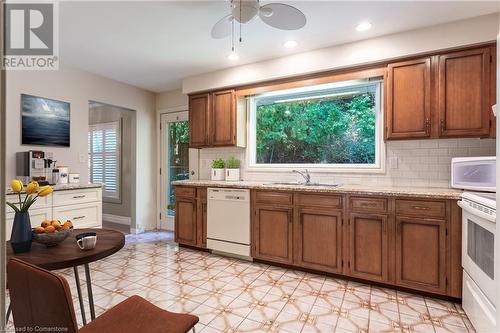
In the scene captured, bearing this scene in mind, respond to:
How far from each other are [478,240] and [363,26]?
2.09 m

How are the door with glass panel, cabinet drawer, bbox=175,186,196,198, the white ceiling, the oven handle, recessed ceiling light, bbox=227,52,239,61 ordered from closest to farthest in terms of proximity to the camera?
the oven handle < the white ceiling < recessed ceiling light, bbox=227,52,239,61 < cabinet drawer, bbox=175,186,196,198 < the door with glass panel

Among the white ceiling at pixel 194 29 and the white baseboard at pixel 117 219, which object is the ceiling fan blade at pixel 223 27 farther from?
the white baseboard at pixel 117 219

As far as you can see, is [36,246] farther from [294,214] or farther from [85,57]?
[85,57]

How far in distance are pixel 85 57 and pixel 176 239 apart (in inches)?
107

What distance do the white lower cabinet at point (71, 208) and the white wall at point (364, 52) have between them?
2187mm

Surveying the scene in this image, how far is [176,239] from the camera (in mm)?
3910

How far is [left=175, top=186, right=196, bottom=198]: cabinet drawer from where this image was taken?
374 centimetres

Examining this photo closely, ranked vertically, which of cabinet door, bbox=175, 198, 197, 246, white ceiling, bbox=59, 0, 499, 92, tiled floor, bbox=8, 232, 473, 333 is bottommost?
tiled floor, bbox=8, 232, 473, 333

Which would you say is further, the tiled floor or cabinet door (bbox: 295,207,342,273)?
cabinet door (bbox: 295,207,342,273)

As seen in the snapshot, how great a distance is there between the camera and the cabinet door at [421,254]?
7.59ft

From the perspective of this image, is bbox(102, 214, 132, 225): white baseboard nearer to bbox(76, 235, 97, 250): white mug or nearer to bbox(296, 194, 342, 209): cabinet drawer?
bbox(296, 194, 342, 209): cabinet drawer

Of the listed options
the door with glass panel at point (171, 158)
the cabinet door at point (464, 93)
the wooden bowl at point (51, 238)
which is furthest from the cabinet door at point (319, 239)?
the door with glass panel at point (171, 158)

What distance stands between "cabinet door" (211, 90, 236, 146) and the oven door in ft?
8.89

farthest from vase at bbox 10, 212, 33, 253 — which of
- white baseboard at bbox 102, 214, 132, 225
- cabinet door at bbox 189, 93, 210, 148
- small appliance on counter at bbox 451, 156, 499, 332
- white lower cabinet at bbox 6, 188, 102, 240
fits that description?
white baseboard at bbox 102, 214, 132, 225
